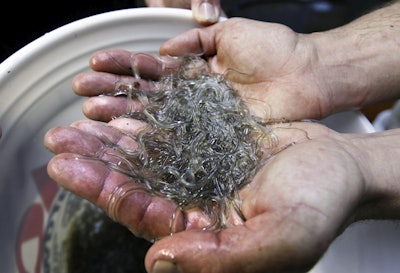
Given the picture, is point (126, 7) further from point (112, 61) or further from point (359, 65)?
point (359, 65)

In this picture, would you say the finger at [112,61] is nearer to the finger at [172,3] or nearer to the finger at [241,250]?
the finger at [172,3]

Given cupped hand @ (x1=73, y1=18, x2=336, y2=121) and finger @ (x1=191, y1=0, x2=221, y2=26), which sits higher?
finger @ (x1=191, y1=0, x2=221, y2=26)

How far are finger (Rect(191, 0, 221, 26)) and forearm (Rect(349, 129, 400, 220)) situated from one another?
16.8 inches

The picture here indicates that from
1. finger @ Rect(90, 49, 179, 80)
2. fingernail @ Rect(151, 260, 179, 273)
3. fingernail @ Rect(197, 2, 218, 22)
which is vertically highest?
fingernail @ Rect(197, 2, 218, 22)

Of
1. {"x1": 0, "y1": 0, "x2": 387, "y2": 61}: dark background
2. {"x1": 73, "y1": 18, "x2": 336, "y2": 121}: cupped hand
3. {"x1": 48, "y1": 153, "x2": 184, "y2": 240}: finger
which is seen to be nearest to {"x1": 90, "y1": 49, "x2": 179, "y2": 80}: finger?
{"x1": 73, "y1": 18, "x2": 336, "y2": 121}: cupped hand

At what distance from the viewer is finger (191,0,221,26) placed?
95cm

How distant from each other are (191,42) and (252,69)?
0.16 meters

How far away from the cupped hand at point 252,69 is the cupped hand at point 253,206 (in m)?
0.12

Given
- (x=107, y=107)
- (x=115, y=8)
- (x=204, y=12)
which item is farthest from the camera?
(x=115, y=8)

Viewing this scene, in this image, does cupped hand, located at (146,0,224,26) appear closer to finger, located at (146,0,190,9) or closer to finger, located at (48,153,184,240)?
finger, located at (146,0,190,9)

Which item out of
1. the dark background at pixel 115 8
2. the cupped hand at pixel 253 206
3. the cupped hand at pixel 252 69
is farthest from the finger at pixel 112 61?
the dark background at pixel 115 8

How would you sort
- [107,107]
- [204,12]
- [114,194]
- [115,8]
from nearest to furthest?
1. [114,194]
2. [107,107]
3. [204,12]
4. [115,8]

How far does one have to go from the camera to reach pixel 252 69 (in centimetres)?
89

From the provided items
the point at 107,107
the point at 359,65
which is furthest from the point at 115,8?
the point at 359,65
